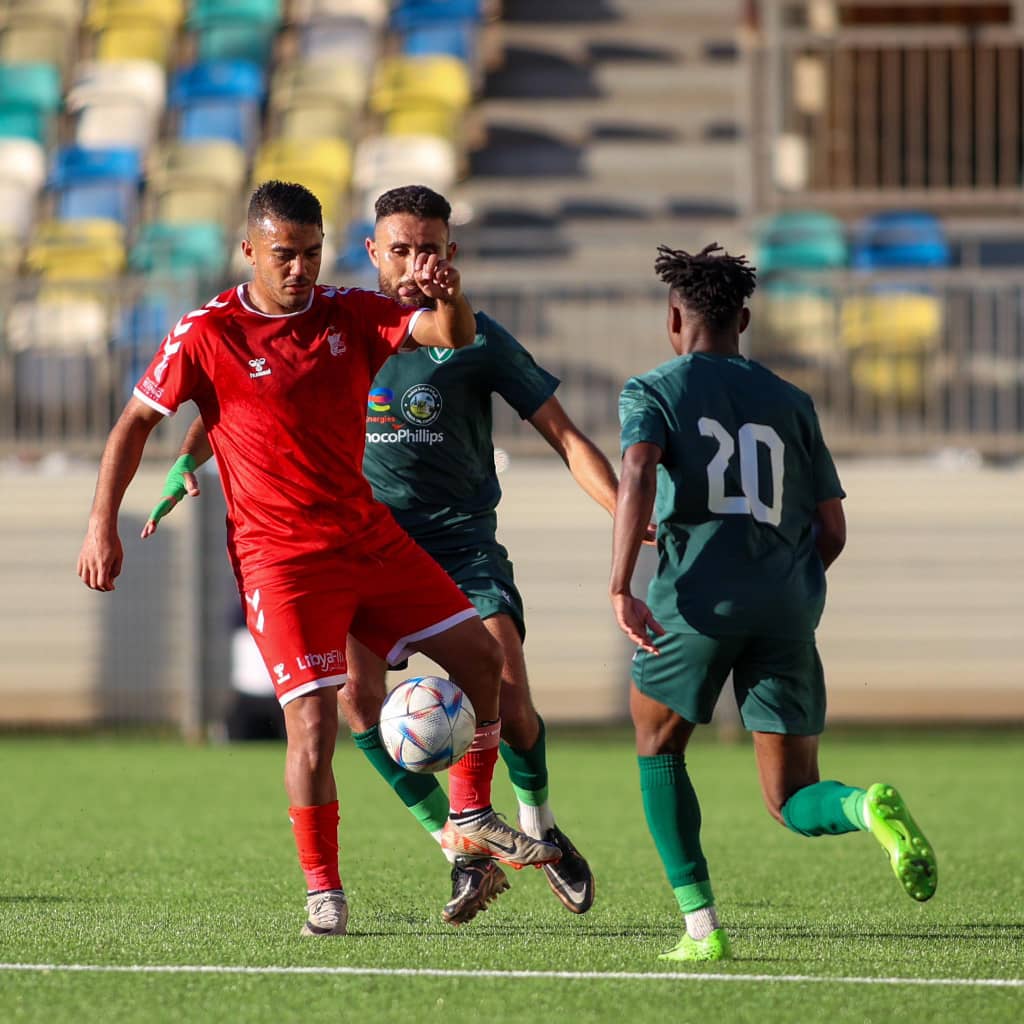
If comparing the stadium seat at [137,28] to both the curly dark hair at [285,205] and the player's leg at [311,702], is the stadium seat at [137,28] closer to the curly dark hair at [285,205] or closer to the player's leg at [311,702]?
the curly dark hair at [285,205]

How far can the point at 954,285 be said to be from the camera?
1461 cm

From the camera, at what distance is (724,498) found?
577 centimetres

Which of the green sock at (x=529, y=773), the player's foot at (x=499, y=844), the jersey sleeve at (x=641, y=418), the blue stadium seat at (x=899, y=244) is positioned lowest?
the player's foot at (x=499, y=844)

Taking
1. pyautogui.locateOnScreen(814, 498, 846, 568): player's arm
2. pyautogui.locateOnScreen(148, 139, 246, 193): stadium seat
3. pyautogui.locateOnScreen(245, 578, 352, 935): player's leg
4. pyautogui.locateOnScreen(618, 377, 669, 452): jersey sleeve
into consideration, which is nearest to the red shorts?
pyautogui.locateOnScreen(245, 578, 352, 935): player's leg

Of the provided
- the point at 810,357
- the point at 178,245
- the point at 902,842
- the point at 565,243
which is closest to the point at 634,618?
the point at 902,842

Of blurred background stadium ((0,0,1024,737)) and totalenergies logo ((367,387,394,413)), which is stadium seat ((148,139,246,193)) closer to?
blurred background stadium ((0,0,1024,737))

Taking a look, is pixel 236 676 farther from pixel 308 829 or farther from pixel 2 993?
pixel 2 993

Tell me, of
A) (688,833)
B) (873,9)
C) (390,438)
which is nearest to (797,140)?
(873,9)

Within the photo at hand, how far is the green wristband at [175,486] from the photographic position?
6410mm

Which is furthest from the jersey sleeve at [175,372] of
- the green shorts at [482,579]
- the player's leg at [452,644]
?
the green shorts at [482,579]

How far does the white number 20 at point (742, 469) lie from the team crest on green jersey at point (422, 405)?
134 centimetres

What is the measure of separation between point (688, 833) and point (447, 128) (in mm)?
15064

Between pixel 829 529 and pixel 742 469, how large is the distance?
0.41 meters

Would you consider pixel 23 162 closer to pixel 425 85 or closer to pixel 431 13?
pixel 425 85
